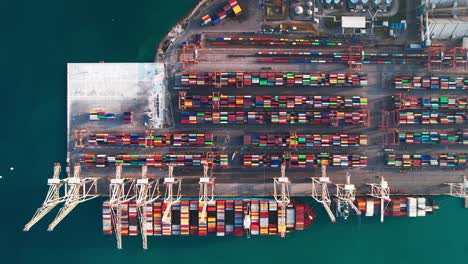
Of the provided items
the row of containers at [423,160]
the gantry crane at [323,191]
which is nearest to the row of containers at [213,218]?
the gantry crane at [323,191]

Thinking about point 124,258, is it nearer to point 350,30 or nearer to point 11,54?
point 11,54

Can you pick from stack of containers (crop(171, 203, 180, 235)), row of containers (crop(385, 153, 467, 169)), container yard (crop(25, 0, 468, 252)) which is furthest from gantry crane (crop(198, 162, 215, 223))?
row of containers (crop(385, 153, 467, 169))

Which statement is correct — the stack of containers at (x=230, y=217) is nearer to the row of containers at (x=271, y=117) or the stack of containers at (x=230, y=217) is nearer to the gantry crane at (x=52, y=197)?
the row of containers at (x=271, y=117)

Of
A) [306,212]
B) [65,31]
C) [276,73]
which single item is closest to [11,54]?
[65,31]

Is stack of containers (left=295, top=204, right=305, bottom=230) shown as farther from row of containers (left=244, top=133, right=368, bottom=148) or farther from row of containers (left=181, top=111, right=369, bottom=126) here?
row of containers (left=181, top=111, right=369, bottom=126)

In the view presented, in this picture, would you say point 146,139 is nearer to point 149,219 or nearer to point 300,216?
point 149,219

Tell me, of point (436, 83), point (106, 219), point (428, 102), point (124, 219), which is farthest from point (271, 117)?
point (106, 219)
